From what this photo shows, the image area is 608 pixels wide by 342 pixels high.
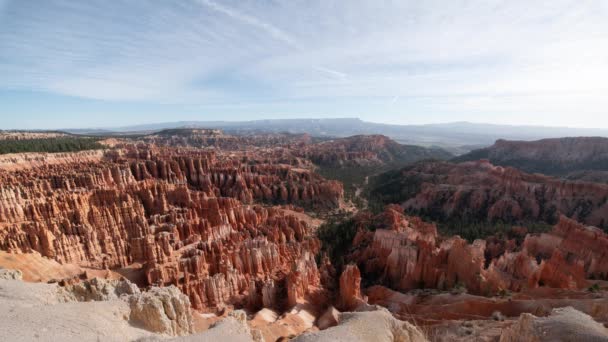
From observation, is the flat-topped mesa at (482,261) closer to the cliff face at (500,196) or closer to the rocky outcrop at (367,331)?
the rocky outcrop at (367,331)

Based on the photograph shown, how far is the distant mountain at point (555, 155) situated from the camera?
282 ft

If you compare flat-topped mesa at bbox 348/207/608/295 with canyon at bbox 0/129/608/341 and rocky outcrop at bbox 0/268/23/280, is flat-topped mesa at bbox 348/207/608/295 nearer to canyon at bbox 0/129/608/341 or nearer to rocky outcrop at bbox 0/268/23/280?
canyon at bbox 0/129/608/341

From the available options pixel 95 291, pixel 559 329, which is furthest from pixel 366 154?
pixel 95 291

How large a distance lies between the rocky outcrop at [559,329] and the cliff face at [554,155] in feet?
308

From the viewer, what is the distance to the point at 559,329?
1052 centimetres

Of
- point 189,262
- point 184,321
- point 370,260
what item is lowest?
point 370,260

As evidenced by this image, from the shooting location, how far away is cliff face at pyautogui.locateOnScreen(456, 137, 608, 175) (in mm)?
86562

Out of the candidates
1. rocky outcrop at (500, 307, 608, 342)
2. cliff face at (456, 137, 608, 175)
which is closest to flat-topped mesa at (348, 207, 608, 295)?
rocky outcrop at (500, 307, 608, 342)

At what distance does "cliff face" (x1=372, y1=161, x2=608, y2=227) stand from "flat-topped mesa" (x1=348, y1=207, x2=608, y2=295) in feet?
61.9

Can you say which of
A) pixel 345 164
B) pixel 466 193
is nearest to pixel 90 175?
pixel 466 193

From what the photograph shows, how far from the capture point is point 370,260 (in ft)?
105

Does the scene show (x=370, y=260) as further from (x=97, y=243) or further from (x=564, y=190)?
(x=564, y=190)

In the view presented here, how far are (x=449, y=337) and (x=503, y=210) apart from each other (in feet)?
146

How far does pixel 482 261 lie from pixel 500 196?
32968mm
